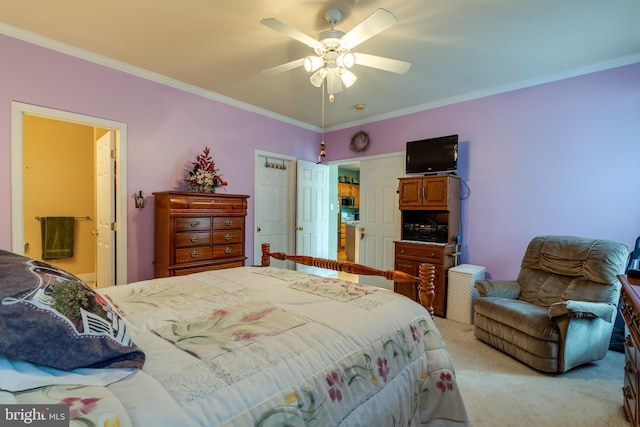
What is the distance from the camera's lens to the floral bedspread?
30.2 inches

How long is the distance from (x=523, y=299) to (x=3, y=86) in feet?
16.5

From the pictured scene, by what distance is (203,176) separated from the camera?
3.29 metres

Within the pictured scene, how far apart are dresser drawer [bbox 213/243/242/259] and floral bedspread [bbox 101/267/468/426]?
1.48 metres

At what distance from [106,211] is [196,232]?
3.56ft

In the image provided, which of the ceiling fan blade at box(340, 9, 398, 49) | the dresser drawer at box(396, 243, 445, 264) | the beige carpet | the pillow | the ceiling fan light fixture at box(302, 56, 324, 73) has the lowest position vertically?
A: the beige carpet

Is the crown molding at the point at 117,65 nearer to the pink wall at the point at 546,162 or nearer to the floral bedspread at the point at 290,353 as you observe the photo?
the floral bedspread at the point at 290,353

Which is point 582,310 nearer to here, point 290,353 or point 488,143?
point 488,143

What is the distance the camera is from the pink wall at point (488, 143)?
103 inches

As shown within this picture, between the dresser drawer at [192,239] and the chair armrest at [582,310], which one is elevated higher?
the dresser drawer at [192,239]

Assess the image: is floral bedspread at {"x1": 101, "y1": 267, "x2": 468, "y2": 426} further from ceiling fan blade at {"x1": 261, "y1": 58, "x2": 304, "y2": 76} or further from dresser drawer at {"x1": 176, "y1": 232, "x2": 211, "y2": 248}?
ceiling fan blade at {"x1": 261, "y1": 58, "x2": 304, "y2": 76}

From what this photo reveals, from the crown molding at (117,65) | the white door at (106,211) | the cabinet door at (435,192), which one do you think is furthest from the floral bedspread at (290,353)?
the crown molding at (117,65)

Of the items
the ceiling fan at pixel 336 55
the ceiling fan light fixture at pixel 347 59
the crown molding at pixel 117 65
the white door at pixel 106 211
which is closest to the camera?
the ceiling fan at pixel 336 55

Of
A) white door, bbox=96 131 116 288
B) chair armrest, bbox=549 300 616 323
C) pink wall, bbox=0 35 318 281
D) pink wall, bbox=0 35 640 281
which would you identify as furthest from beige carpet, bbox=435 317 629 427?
white door, bbox=96 131 116 288

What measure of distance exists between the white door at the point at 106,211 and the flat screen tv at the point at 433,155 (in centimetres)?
358
